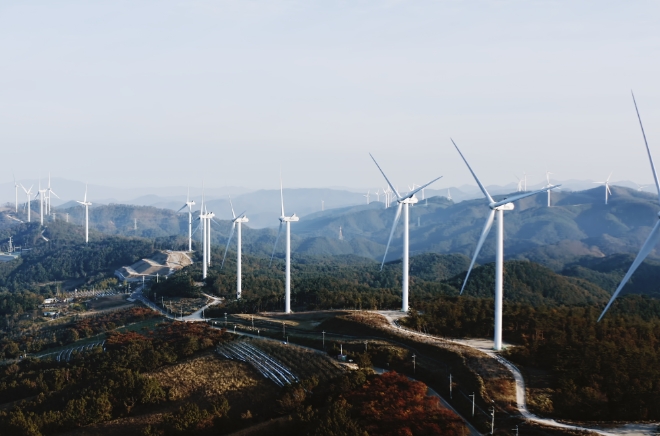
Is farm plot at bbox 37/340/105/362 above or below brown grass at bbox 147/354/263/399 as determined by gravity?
below

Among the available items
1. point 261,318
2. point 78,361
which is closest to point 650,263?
point 261,318

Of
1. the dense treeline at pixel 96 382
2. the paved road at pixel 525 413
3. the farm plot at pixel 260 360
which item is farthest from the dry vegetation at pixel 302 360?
the paved road at pixel 525 413

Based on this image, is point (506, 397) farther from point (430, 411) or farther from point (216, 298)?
point (216, 298)

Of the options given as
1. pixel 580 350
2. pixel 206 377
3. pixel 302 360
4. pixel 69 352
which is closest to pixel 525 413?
pixel 580 350

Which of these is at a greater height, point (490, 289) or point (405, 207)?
point (405, 207)

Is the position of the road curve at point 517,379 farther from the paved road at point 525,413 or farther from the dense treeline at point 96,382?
the dense treeline at point 96,382

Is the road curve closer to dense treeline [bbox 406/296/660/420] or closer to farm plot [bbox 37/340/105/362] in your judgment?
dense treeline [bbox 406/296/660/420]

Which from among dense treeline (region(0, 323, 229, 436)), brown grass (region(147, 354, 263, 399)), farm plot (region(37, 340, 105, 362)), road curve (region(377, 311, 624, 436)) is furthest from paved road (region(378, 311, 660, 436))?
farm plot (region(37, 340, 105, 362))
